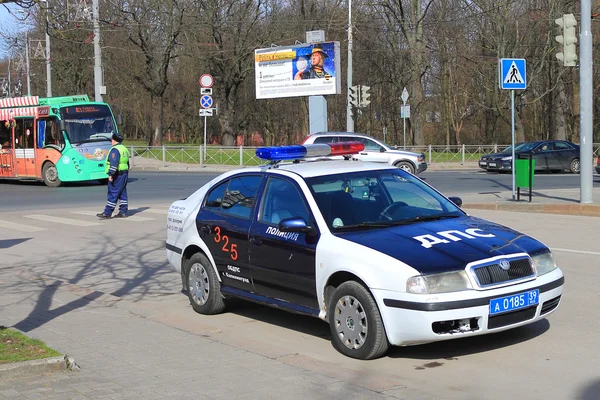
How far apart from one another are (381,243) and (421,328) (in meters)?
0.80

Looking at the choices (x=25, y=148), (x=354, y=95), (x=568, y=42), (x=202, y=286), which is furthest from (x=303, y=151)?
(x=354, y=95)

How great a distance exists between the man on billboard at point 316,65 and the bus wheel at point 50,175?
55.9 feet

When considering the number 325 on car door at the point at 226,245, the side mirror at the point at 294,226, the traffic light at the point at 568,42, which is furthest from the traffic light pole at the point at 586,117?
the side mirror at the point at 294,226

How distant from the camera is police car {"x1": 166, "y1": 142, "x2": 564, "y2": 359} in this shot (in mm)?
6250

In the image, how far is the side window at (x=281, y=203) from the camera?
7.42 metres

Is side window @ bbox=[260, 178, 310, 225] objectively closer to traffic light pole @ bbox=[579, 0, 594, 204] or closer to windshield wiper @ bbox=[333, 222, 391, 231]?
windshield wiper @ bbox=[333, 222, 391, 231]

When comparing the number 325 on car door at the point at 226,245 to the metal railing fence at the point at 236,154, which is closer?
the number 325 on car door at the point at 226,245

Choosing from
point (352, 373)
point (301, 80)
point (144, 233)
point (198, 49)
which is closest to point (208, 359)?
point (352, 373)

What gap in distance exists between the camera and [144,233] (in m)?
15.3

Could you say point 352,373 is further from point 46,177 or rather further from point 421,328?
point 46,177

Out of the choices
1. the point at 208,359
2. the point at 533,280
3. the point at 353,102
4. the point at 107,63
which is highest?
the point at 107,63

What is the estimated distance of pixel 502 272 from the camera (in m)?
6.39

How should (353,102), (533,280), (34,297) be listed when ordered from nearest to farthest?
(533,280), (34,297), (353,102)

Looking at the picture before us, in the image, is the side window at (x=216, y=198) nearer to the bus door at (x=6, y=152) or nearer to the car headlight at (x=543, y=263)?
the car headlight at (x=543, y=263)
